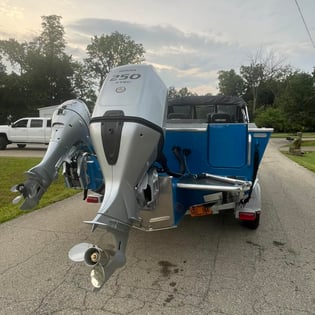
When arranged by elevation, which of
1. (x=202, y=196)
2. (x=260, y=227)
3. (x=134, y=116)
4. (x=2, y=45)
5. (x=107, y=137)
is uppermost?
(x=2, y=45)

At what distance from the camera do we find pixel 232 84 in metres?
63.5

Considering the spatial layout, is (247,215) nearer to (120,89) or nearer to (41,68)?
(120,89)

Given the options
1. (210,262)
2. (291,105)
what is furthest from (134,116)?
(291,105)

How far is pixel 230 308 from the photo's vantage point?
8.04 ft

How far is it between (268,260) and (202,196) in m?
1.01

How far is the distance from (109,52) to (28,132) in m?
42.6

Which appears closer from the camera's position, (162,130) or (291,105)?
(162,130)

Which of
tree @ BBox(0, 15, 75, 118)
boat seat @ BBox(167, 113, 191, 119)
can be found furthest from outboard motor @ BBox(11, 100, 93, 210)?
tree @ BBox(0, 15, 75, 118)

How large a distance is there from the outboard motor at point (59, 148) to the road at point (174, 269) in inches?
29.9

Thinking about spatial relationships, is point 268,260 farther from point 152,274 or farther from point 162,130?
point 162,130

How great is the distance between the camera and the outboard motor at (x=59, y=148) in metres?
3.12

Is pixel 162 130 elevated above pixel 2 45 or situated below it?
below

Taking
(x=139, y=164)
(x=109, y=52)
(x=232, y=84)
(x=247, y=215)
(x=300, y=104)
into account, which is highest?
(x=109, y=52)

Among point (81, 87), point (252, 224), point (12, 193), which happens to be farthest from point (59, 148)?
point (81, 87)
